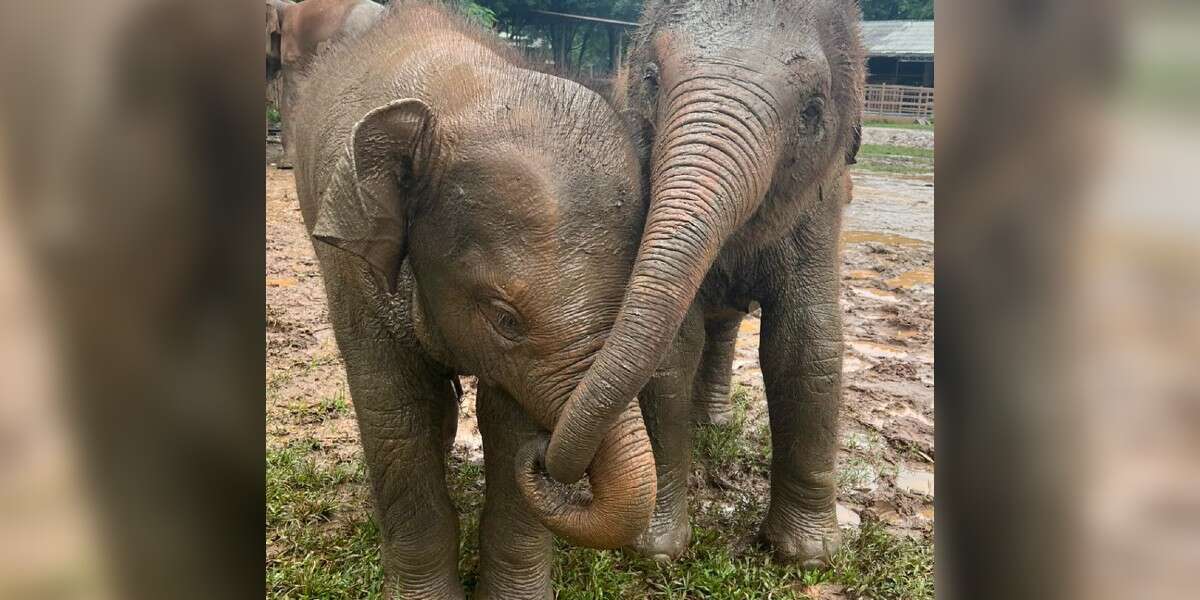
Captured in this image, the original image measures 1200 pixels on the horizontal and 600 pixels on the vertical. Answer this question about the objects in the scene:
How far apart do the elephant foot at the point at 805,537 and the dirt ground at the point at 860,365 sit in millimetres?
179

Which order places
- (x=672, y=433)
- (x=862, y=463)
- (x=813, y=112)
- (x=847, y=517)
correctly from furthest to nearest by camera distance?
(x=862, y=463), (x=847, y=517), (x=672, y=433), (x=813, y=112)

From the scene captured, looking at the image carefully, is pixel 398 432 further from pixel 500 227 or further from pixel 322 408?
pixel 322 408

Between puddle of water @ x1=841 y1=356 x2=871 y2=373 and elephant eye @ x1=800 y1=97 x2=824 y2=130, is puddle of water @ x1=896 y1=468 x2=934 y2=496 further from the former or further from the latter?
elephant eye @ x1=800 y1=97 x2=824 y2=130

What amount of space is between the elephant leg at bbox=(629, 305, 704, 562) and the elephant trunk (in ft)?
2.12

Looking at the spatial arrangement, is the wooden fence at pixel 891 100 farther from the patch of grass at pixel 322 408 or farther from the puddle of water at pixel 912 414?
the patch of grass at pixel 322 408

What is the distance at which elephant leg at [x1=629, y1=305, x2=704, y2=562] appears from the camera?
6.98ft

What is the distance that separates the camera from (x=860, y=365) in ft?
10.4

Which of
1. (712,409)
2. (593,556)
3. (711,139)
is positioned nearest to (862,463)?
(712,409)

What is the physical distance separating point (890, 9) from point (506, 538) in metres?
1.44

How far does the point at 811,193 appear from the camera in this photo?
189 centimetres

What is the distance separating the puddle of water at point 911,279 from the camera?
2.53 m

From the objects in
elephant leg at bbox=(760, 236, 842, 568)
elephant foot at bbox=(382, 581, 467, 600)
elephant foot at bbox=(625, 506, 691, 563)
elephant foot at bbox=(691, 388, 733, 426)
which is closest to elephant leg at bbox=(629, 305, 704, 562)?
elephant foot at bbox=(625, 506, 691, 563)
